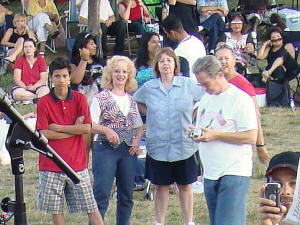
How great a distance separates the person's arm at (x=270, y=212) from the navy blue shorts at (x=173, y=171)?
3.50 metres

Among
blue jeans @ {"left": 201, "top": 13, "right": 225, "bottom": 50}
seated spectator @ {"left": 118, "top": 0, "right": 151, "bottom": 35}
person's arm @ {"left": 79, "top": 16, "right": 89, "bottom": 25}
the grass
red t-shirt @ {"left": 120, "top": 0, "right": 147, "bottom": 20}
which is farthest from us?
red t-shirt @ {"left": 120, "top": 0, "right": 147, "bottom": 20}

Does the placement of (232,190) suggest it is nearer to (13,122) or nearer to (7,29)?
(13,122)

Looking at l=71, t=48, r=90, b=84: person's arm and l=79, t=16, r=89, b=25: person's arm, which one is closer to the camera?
l=71, t=48, r=90, b=84: person's arm

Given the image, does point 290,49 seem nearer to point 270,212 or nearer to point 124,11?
point 124,11

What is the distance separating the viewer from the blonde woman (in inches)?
248

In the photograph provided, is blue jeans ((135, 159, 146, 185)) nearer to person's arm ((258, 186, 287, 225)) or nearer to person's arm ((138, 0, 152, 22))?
person's arm ((258, 186, 287, 225))

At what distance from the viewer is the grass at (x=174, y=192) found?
7.03 meters

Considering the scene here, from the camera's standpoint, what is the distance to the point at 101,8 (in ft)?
45.9

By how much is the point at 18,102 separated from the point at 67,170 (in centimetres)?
632

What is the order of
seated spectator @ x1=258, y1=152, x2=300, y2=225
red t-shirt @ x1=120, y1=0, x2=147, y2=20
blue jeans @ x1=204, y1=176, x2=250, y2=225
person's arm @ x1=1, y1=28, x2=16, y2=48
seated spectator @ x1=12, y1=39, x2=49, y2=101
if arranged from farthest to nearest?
1. red t-shirt @ x1=120, y1=0, x2=147, y2=20
2. person's arm @ x1=1, y1=28, x2=16, y2=48
3. seated spectator @ x1=12, y1=39, x2=49, y2=101
4. blue jeans @ x1=204, y1=176, x2=250, y2=225
5. seated spectator @ x1=258, y1=152, x2=300, y2=225

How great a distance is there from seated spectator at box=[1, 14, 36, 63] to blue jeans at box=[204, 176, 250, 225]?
7.88 metres

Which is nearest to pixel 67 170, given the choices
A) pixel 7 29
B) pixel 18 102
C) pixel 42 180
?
pixel 42 180

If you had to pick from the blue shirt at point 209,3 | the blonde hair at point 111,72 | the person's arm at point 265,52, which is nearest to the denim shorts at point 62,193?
the blonde hair at point 111,72

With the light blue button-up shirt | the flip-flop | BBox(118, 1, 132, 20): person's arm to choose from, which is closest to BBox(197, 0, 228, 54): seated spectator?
BBox(118, 1, 132, 20): person's arm
